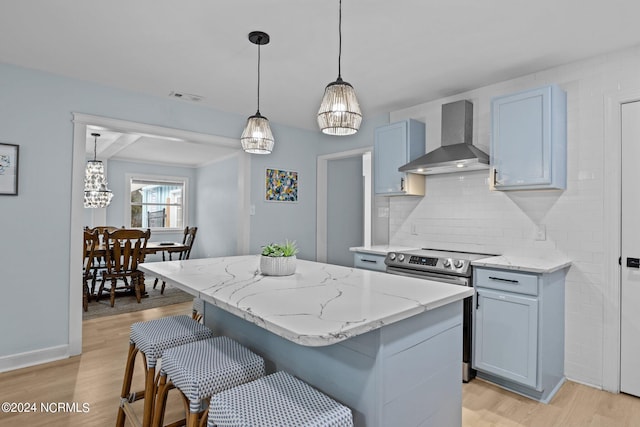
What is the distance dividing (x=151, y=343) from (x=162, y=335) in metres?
0.08

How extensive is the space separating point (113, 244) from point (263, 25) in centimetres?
394

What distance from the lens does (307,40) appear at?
7.95ft

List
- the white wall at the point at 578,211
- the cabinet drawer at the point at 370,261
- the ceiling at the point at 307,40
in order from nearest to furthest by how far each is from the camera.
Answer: the ceiling at the point at 307,40 < the white wall at the point at 578,211 < the cabinet drawer at the point at 370,261

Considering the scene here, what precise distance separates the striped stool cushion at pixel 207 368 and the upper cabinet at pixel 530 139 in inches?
90.6

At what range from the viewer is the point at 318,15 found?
6.95 feet

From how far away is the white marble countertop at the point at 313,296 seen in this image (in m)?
1.11

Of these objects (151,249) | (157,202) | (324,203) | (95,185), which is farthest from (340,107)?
(157,202)

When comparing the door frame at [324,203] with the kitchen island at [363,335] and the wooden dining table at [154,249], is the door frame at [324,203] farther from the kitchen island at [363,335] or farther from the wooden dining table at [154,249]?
the kitchen island at [363,335]

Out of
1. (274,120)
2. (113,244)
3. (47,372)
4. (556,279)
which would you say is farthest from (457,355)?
(113,244)

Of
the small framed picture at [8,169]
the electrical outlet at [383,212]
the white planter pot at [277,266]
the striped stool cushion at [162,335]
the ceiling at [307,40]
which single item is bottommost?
the striped stool cushion at [162,335]

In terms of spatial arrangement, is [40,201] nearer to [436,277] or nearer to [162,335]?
[162,335]

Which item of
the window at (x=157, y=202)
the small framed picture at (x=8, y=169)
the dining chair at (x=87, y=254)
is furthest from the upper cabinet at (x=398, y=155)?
the window at (x=157, y=202)

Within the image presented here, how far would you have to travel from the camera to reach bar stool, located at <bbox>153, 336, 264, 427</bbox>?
138 centimetres

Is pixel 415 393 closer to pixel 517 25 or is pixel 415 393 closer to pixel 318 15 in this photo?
pixel 318 15
